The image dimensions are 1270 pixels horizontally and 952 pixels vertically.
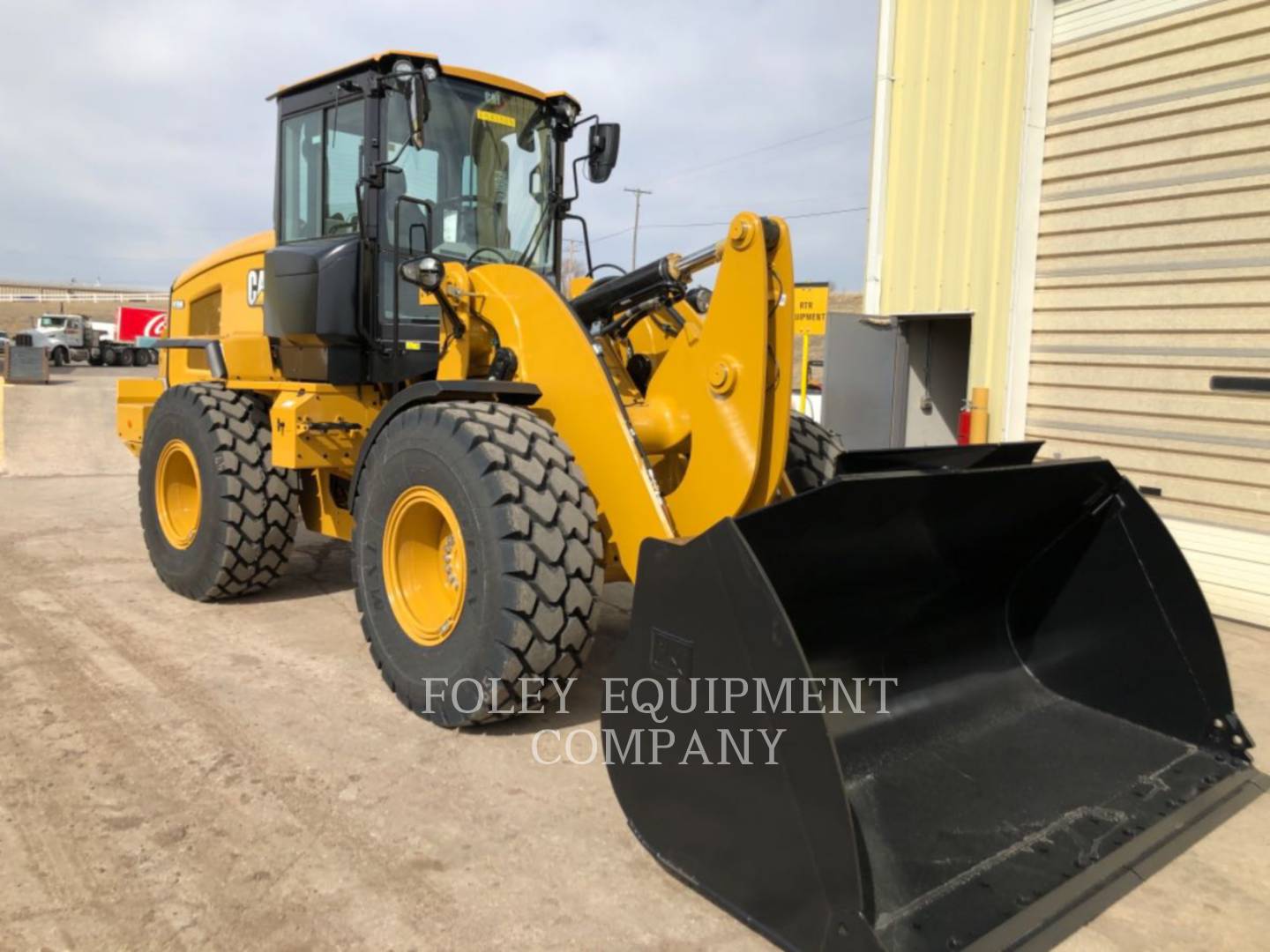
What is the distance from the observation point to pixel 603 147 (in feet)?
16.7

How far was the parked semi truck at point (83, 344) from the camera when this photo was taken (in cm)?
3184

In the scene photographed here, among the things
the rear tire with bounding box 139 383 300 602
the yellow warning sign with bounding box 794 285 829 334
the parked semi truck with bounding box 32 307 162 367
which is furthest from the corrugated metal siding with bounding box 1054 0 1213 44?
the parked semi truck with bounding box 32 307 162 367

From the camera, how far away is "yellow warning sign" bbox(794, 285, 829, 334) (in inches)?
385

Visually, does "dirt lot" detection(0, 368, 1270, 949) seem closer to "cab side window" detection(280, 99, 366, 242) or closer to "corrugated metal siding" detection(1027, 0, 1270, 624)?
"corrugated metal siding" detection(1027, 0, 1270, 624)

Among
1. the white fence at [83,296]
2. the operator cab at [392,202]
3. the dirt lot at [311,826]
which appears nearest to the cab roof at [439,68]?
the operator cab at [392,202]

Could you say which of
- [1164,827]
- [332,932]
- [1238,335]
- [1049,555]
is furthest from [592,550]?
[1238,335]

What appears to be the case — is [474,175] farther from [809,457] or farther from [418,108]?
[809,457]

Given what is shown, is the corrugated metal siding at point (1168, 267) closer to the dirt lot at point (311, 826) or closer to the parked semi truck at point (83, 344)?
the dirt lot at point (311, 826)

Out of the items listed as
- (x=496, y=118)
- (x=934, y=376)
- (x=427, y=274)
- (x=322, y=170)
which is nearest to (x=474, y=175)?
(x=496, y=118)

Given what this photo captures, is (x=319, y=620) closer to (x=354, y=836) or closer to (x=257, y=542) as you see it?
(x=257, y=542)

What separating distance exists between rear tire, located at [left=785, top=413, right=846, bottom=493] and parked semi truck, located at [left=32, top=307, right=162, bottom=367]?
105 feet

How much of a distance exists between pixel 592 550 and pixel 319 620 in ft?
7.63

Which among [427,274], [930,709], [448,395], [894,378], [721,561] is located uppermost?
[427,274]

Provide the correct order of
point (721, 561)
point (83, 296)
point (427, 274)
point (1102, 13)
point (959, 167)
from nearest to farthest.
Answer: point (721, 561), point (427, 274), point (1102, 13), point (959, 167), point (83, 296)
